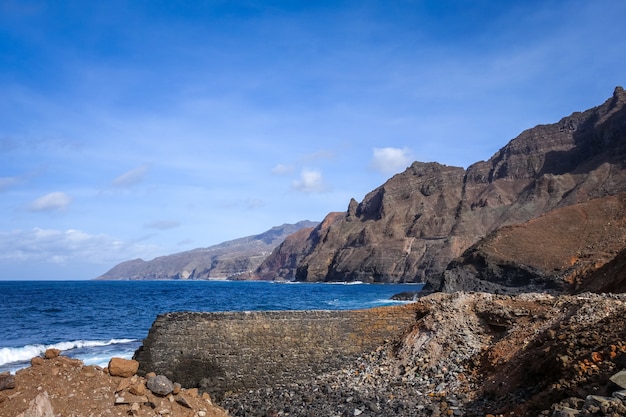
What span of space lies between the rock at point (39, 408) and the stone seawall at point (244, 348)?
298 inches

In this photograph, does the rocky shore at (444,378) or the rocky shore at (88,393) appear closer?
the rocky shore at (88,393)

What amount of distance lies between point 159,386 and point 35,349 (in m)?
22.9

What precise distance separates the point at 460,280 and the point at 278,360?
4667cm

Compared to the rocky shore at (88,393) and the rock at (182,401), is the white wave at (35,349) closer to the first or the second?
the rocky shore at (88,393)

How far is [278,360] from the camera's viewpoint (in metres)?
16.1

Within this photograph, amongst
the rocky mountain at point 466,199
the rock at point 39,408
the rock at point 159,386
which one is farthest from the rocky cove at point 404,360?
the rocky mountain at point 466,199

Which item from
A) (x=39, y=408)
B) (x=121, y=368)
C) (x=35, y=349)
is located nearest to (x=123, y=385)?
(x=121, y=368)

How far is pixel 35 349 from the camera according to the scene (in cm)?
2833

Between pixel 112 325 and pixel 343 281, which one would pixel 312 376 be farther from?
pixel 343 281

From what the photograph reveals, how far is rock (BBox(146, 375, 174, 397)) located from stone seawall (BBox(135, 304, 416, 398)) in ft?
21.7

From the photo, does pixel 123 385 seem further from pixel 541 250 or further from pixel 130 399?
pixel 541 250

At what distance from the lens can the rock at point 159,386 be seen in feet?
30.1

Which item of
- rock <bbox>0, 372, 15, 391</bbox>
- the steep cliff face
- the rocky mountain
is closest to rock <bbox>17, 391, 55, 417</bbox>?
rock <bbox>0, 372, 15, 391</bbox>

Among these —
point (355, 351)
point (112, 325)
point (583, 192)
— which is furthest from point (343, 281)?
point (355, 351)
